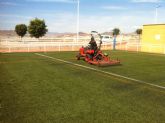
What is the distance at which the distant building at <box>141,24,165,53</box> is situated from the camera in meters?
A: 26.8

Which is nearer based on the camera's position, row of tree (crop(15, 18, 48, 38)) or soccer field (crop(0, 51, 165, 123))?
soccer field (crop(0, 51, 165, 123))

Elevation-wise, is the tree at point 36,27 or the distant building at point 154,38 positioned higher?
the tree at point 36,27

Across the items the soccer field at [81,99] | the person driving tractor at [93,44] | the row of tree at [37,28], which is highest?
the row of tree at [37,28]

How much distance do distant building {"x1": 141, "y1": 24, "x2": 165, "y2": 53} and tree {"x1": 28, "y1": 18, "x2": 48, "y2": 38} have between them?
28.9 metres

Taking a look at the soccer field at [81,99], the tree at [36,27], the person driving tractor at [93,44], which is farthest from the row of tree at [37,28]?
the soccer field at [81,99]

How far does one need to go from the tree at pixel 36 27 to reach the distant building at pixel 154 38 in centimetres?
2892

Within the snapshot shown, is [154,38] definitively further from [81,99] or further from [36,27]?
[36,27]

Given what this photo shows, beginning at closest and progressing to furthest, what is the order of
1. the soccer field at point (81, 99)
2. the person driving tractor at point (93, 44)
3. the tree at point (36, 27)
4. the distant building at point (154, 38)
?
the soccer field at point (81, 99), the person driving tractor at point (93, 44), the distant building at point (154, 38), the tree at point (36, 27)

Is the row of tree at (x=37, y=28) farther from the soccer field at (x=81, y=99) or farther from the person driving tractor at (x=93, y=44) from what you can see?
the soccer field at (x=81, y=99)

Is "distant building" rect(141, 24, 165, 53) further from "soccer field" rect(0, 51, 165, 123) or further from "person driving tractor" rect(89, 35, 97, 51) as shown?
"soccer field" rect(0, 51, 165, 123)

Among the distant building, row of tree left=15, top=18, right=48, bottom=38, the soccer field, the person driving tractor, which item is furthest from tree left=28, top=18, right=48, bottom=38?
the soccer field

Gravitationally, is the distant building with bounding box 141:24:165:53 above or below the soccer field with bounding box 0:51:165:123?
above

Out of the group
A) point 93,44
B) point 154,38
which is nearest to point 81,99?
point 93,44

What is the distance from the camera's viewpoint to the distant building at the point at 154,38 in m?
26.8
